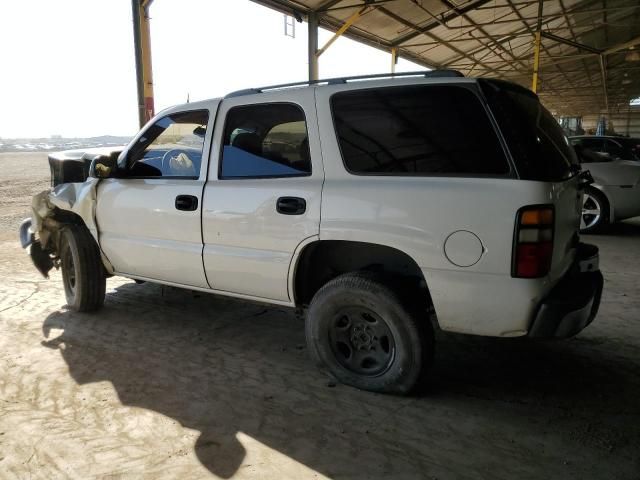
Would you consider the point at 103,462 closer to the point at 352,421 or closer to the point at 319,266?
the point at 352,421

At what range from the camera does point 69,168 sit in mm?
4621

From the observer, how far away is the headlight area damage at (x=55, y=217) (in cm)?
411

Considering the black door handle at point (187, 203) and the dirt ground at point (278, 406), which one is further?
the black door handle at point (187, 203)

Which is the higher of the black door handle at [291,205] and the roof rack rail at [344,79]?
the roof rack rail at [344,79]

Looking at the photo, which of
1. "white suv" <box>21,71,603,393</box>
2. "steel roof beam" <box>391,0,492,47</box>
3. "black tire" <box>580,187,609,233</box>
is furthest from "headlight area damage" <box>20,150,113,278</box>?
"steel roof beam" <box>391,0,492,47</box>

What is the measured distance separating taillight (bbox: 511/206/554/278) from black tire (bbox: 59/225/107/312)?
11.5ft

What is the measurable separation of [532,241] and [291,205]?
54.0 inches

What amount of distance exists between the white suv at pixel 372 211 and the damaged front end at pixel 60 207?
12.6 inches

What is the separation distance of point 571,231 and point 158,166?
9.56 feet

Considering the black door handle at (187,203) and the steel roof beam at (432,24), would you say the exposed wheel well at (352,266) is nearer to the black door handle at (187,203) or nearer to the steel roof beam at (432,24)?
the black door handle at (187,203)

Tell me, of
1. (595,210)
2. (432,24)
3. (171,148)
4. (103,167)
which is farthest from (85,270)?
(432,24)

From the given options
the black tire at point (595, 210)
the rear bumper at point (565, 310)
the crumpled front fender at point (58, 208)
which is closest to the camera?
the rear bumper at point (565, 310)

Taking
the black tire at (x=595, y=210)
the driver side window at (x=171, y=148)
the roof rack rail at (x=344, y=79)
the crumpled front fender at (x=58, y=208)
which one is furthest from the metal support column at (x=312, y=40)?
the roof rack rail at (x=344, y=79)

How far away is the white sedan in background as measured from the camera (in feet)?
24.8
